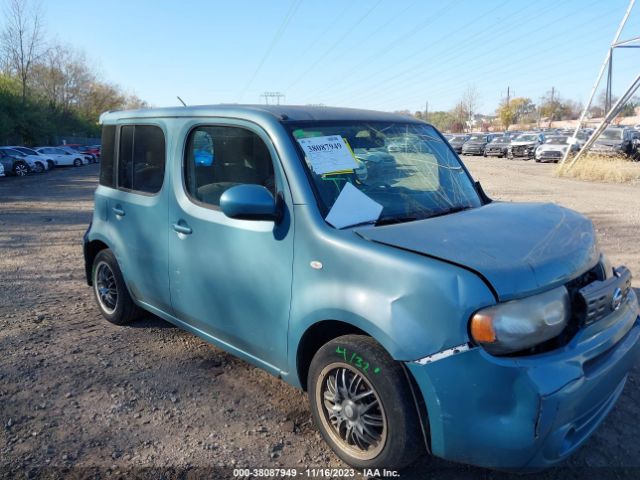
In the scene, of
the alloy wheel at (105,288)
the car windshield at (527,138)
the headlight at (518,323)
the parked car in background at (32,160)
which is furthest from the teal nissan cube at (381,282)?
the car windshield at (527,138)

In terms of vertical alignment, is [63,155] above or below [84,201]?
above

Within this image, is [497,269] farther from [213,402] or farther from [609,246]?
[609,246]

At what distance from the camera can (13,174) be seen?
2602 cm

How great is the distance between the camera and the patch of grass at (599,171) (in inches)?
695

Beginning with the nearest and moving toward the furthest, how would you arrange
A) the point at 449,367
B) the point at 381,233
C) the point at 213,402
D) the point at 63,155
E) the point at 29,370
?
the point at 449,367 < the point at 381,233 < the point at 213,402 < the point at 29,370 < the point at 63,155

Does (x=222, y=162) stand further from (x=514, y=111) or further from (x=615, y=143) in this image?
(x=514, y=111)

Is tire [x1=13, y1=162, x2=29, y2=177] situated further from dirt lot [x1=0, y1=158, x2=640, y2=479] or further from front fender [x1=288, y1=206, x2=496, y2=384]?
front fender [x1=288, y1=206, x2=496, y2=384]

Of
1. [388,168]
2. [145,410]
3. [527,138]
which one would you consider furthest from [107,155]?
[527,138]

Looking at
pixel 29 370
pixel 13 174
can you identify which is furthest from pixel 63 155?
pixel 29 370

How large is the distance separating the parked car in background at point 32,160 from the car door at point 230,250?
90.4 ft

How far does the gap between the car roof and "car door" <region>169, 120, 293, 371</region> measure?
0.31ft

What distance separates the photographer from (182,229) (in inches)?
134

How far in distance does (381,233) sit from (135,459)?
72.5 inches

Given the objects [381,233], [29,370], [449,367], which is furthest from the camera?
[29,370]
